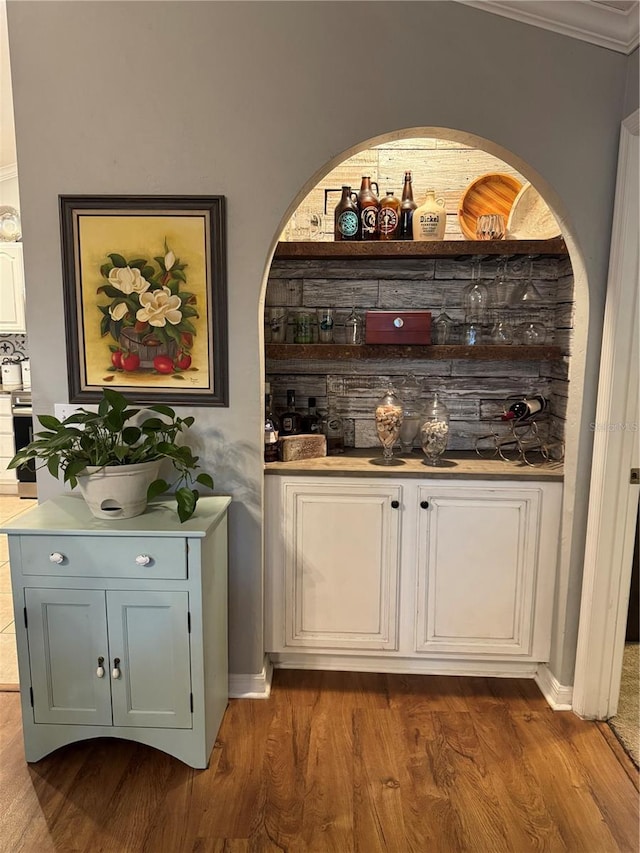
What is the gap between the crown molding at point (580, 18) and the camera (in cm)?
196

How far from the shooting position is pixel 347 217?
100 inches

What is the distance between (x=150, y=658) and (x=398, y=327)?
1517 mm

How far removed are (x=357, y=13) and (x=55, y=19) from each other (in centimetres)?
101

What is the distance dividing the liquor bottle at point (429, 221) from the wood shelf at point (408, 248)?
87mm

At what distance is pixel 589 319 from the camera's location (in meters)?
2.19

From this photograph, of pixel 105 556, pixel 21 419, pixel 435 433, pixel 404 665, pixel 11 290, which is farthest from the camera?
pixel 11 290

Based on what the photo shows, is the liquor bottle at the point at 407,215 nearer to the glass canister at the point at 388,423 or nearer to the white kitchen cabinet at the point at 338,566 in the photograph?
the glass canister at the point at 388,423

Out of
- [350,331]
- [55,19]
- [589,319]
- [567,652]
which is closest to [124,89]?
[55,19]

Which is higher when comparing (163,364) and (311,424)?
(163,364)

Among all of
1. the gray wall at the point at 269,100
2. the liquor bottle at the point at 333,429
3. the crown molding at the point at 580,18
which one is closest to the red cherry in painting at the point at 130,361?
the gray wall at the point at 269,100

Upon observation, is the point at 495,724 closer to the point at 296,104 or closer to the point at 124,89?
the point at 296,104

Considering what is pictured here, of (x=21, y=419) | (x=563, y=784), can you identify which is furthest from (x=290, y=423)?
(x=21, y=419)

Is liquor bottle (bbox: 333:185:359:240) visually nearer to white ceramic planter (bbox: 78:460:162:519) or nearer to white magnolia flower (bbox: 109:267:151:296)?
white magnolia flower (bbox: 109:267:151:296)

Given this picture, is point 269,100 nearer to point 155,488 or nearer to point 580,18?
point 580,18
